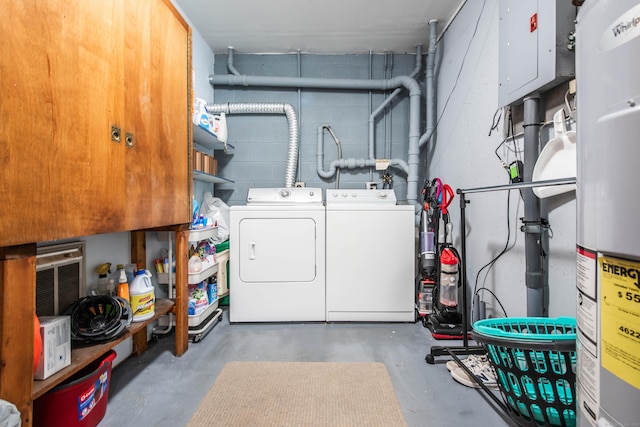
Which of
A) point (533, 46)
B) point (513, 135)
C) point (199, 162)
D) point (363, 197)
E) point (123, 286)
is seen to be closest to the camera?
point (533, 46)

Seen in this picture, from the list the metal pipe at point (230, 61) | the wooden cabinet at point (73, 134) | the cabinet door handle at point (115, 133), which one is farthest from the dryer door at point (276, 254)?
the metal pipe at point (230, 61)

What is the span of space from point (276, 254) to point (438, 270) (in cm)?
124

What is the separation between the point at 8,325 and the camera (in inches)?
27.7

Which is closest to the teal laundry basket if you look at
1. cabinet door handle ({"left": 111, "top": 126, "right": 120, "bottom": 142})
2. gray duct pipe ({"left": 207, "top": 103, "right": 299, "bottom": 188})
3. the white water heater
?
the white water heater

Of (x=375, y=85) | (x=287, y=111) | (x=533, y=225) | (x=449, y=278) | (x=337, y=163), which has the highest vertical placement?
(x=375, y=85)

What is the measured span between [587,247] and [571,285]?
3.17 feet

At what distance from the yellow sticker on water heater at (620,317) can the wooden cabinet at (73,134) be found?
1333mm

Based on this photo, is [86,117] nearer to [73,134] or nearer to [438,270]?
[73,134]

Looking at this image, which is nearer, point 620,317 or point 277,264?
point 620,317

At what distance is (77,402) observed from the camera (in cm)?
99

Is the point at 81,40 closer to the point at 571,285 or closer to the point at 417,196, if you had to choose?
the point at 571,285

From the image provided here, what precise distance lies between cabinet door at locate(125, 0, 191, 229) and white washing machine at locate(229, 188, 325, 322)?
2.02ft

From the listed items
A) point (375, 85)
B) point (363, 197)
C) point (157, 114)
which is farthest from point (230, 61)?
point (363, 197)

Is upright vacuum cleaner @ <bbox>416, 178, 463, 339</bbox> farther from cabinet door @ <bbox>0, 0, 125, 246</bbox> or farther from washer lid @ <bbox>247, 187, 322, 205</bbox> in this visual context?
cabinet door @ <bbox>0, 0, 125, 246</bbox>
